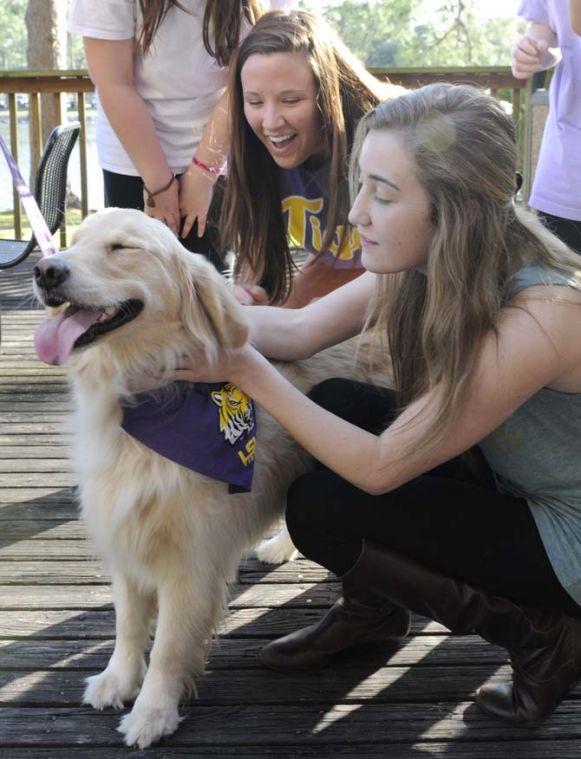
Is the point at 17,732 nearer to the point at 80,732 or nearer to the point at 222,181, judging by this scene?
the point at 80,732

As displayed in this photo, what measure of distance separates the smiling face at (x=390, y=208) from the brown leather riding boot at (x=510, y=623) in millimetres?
666

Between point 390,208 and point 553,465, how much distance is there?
669mm

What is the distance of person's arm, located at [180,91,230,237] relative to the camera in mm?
3158

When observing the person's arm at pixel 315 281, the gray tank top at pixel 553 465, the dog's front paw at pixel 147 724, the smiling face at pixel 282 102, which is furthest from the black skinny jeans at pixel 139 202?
the dog's front paw at pixel 147 724

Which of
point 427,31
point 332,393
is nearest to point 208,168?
point 332,393

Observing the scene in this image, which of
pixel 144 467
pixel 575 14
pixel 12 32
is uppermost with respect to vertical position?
pixel 575 14

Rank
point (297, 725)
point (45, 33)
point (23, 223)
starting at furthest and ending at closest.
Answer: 1. point (23, 223)
2. point (45, 33)
3. point (297, 725)

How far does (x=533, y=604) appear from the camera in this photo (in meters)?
2.20

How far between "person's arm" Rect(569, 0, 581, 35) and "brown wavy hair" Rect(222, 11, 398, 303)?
0.58 metres

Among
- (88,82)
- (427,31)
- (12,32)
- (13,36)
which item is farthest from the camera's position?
(13,36)

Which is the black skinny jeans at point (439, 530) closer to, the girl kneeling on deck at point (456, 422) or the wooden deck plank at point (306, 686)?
the girl kneeling on deck at point (456, 422)

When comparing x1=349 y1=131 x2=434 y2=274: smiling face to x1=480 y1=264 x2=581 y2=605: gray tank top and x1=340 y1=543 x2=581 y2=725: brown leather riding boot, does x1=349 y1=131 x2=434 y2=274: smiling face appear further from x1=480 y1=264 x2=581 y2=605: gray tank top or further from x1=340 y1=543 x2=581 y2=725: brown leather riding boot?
x1=340 y1=543 x2=581 y2=725: brown leather riding boot

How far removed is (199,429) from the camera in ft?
7.30

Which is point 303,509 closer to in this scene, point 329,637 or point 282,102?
point 329,637
